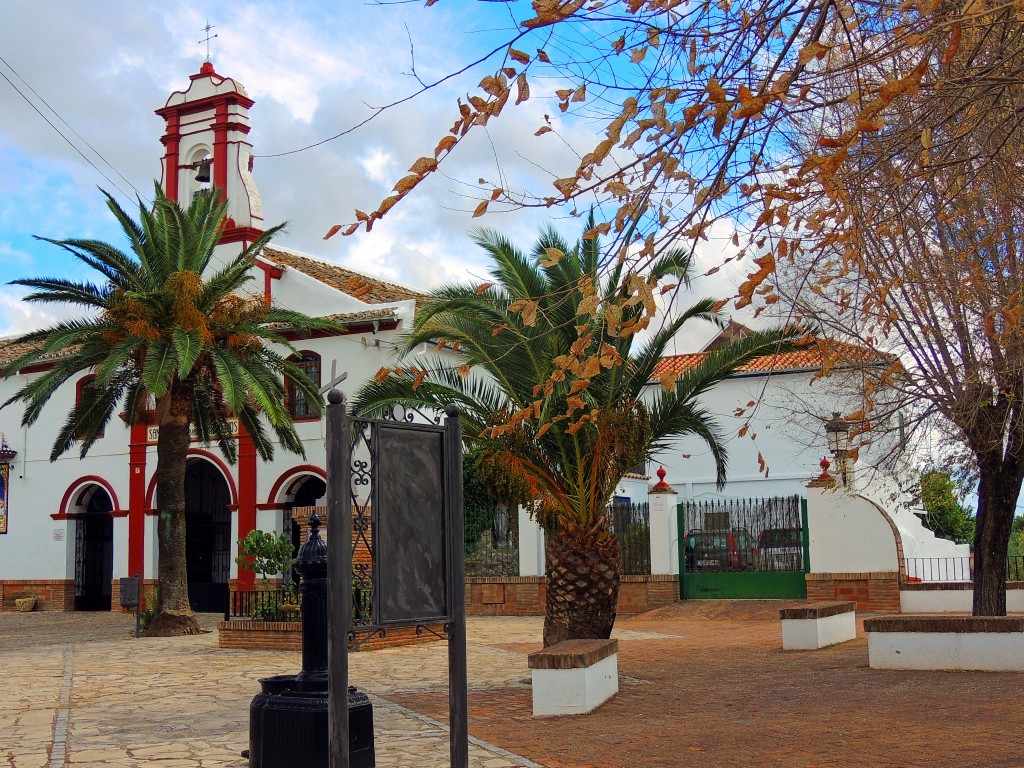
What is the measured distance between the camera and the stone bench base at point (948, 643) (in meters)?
11.1

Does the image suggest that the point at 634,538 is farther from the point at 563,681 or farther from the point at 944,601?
the point at 563,681

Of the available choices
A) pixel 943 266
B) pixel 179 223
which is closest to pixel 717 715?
pixel 943 266

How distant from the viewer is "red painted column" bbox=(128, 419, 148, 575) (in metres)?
28.1

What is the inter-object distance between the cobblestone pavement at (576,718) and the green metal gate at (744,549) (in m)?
4.80

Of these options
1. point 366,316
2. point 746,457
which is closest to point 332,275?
point 366,316

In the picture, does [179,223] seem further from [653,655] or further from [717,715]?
[717,715]

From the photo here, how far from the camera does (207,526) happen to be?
2817 centimetres

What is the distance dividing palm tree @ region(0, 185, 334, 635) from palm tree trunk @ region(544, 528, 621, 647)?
899cm

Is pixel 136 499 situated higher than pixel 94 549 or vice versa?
pixel 136 499

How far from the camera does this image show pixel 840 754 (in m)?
7.48

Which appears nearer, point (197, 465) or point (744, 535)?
point (744, 535)

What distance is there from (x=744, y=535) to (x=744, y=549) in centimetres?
28

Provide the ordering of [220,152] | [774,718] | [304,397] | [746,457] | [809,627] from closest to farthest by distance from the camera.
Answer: [774,718] < [809,627] < [304,397] < [220,152] < [746,457]

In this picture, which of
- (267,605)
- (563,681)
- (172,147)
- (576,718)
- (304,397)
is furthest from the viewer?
(172,147)
